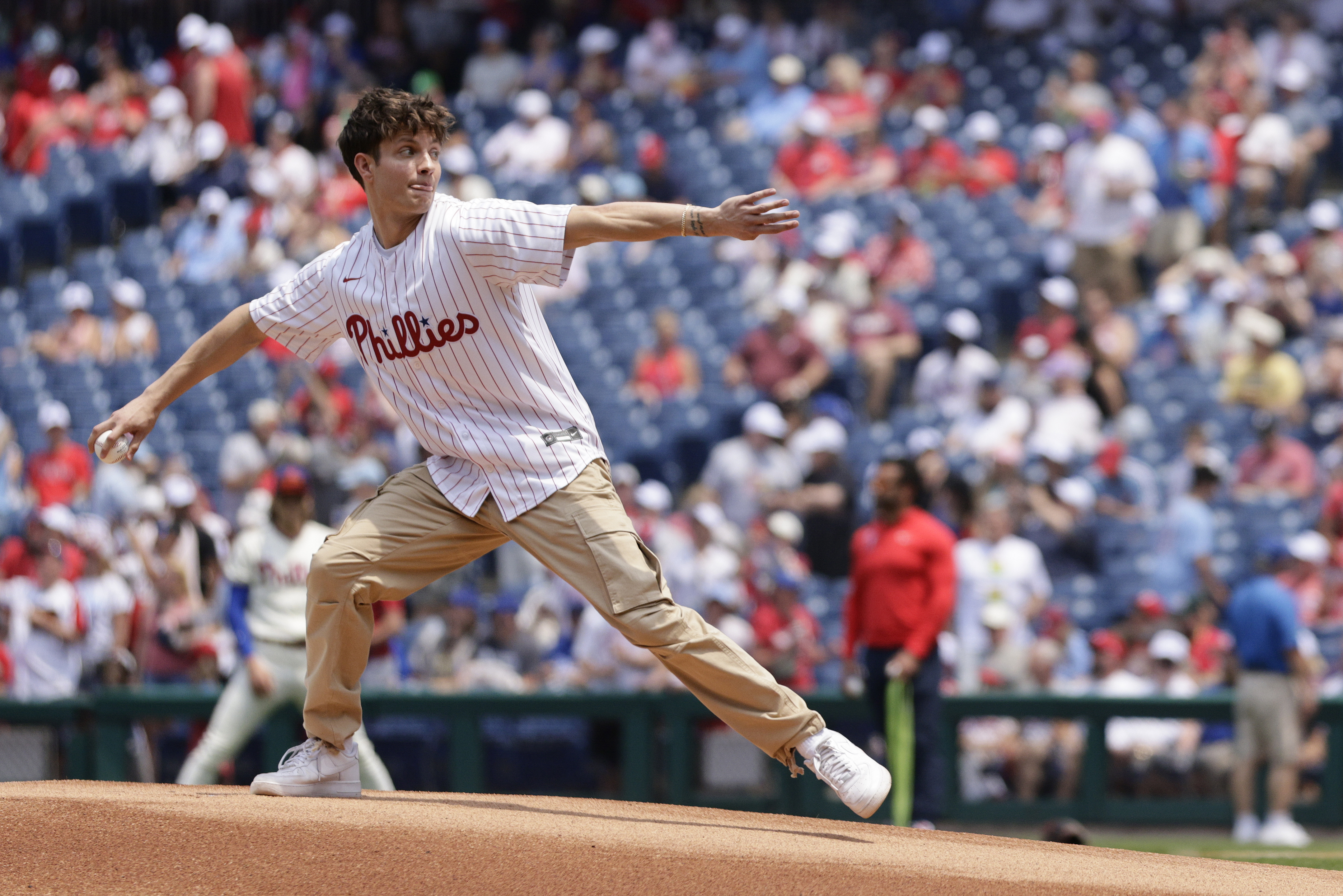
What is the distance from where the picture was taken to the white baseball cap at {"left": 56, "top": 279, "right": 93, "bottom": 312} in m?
13.9

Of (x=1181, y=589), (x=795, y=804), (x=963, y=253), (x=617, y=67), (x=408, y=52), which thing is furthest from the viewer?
(x=408, y=52)

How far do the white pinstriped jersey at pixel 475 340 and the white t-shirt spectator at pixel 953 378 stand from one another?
663 centimetres

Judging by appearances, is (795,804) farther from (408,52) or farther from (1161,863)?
(408,52)

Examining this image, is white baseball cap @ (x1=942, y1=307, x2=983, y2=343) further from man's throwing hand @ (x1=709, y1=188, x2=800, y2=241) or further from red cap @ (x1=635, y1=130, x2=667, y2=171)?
man's throwing hand @ (x1=709, y1=188, x2=800, y2=241)

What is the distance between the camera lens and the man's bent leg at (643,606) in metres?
4.63

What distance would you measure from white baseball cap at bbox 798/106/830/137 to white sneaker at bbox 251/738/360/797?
9.31 m

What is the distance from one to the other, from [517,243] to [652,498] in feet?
19.7

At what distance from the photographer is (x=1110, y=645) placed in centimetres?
955

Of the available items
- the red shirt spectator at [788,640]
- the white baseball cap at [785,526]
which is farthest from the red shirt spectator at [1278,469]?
the red shirt spectator at [788,640]

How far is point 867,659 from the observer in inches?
319

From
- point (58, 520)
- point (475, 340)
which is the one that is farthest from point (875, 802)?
point (58, 520)

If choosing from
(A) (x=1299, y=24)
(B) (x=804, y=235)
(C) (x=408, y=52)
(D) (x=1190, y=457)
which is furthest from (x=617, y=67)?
(D) (x=1190, y=457)

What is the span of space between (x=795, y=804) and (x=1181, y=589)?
269 centimetres

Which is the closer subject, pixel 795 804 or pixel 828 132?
pixel 795 804
